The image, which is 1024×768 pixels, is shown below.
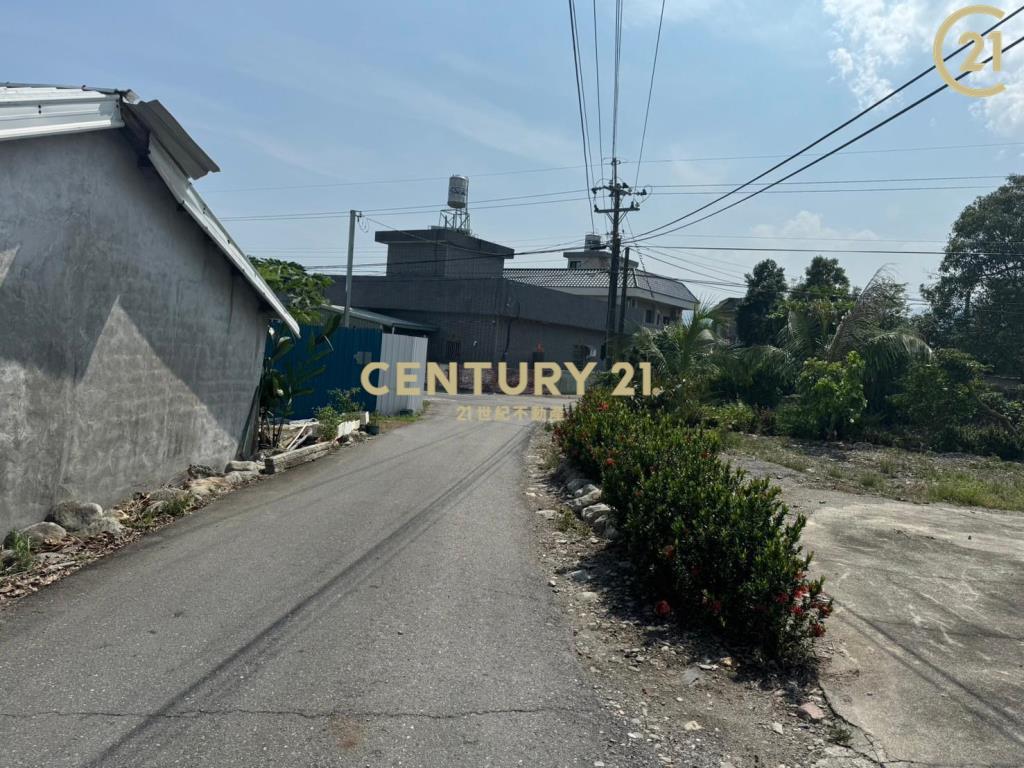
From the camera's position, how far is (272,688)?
13.3ft

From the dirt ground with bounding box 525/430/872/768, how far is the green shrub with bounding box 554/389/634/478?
3.02m

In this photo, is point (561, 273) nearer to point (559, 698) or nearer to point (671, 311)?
point (671, 311)

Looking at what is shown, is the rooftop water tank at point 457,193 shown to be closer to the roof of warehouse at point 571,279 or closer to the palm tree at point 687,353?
the roof of warehouse at point 571,279

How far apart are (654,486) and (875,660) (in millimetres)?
2015

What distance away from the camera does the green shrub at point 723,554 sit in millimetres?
4703

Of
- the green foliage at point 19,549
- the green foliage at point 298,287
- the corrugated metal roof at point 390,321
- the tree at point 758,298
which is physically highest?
the tree at point 758,298

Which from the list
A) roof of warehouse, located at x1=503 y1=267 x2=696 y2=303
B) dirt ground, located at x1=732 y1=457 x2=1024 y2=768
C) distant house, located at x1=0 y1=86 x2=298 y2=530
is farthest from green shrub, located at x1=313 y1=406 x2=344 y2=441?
roof of warehouse, located at x1=503 y1=267 x2=696 y2=303

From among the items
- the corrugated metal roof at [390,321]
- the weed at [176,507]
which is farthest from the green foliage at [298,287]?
the corrugated metal roof at [390,321]

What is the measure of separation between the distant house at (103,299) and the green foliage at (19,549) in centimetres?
12

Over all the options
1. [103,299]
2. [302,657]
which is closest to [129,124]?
[103,299]

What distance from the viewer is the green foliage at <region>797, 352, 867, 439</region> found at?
17812 mm

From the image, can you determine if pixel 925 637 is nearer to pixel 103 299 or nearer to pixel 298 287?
pixel 103 299

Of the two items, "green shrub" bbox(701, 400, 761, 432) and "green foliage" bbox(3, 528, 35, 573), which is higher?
"green shrub" bbox(701, 400, 761, 432)

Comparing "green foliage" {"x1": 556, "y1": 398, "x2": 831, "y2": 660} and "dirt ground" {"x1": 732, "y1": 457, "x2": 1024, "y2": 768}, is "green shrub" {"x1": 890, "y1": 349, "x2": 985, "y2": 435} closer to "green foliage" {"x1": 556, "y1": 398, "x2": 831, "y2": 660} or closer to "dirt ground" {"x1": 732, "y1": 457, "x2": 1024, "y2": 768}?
"dirt ground" {"x1": 732, "y1": 457, "x2": 1024, "y2": 768}
